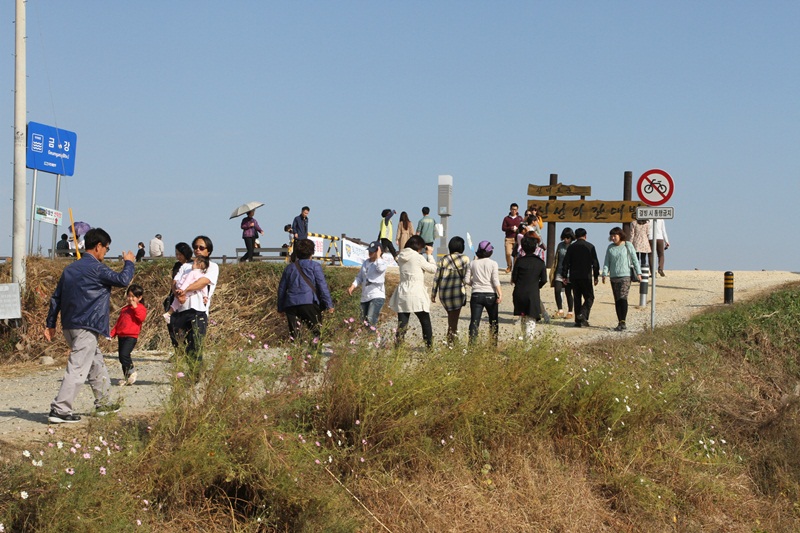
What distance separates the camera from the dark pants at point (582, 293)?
51.8ft

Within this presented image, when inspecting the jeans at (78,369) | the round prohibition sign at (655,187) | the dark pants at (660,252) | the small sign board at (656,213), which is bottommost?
the jeans at (78,369)

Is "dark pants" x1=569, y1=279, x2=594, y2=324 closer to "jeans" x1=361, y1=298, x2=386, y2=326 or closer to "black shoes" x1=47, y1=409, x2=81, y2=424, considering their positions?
"jeans" x1=361, y1=298, x2=386, y2=326

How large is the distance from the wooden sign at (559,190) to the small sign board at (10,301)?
14.6 metres

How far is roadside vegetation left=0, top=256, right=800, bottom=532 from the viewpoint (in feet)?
21.5

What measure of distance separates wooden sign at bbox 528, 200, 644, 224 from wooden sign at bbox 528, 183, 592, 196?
8.4 inches

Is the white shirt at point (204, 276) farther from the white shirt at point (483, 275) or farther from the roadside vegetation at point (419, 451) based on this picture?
the white shirt at point (483, 275)

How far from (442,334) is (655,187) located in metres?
4.25

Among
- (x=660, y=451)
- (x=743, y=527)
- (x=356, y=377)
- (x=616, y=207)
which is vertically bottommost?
(x=743, y=527)

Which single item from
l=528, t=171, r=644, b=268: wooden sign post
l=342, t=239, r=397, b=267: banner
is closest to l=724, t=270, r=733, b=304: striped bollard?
l=528, t=171, r=644, b=268: wooden sign post

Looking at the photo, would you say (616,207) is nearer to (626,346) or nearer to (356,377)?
(626,346)

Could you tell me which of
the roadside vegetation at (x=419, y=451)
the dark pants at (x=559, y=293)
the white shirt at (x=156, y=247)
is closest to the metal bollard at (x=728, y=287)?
the dark pants at (x=559, y=293)

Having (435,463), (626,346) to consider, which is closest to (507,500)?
(435,463)

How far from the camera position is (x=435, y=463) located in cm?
775

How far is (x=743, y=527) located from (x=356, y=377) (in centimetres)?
429
